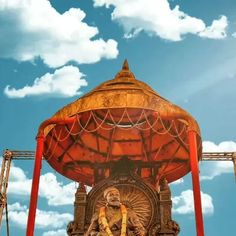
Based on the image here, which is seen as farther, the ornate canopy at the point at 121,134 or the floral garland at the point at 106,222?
the ornate canopy at the point at 121,134

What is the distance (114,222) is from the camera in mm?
8953

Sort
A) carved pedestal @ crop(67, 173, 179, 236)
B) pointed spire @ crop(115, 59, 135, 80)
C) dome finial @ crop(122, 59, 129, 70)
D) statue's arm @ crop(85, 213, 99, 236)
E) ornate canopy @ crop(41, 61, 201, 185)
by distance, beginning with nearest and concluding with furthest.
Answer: statue's arm @ crop(85, 213, 99, 236), carved pedestal @ crop(67, 173, 179, 236), ornate canopy @ crop(41, 61, 201, 185), pointed spire @ crop(115, 59, 135, 80), dome finial @ crop(122, 59, 129, 70)

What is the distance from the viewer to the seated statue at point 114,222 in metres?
8.74

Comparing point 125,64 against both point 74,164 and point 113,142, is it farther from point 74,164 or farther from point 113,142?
point 74,164

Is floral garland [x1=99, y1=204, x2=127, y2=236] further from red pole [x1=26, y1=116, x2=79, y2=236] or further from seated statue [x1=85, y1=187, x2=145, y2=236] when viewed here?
red pole [x1=26, y1=116, x2=79, y2=236]

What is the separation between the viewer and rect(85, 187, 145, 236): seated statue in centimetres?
874

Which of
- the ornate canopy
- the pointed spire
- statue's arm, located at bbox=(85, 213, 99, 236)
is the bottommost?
statue's arm, located at bbox=(85, 213, 99, 236)

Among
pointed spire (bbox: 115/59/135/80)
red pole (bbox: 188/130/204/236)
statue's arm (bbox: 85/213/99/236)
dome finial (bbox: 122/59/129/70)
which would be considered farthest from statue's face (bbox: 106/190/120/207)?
dome finial (bbox: 122/59/129/70)

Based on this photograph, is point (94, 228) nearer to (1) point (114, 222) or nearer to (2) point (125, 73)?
(1) point (114, 222)

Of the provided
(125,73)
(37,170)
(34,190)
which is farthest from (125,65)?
(34,190)

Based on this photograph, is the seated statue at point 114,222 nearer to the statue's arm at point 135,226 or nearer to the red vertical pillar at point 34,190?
the statue's arm at point 135,226

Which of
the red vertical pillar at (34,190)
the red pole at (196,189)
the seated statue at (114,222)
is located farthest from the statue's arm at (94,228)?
the red pole at (196,189)

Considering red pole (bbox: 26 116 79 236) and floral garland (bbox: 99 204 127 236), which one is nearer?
floral garland (bbox: 99 204 127 236)

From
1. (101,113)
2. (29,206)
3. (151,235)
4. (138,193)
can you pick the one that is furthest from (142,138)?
(29,206)
